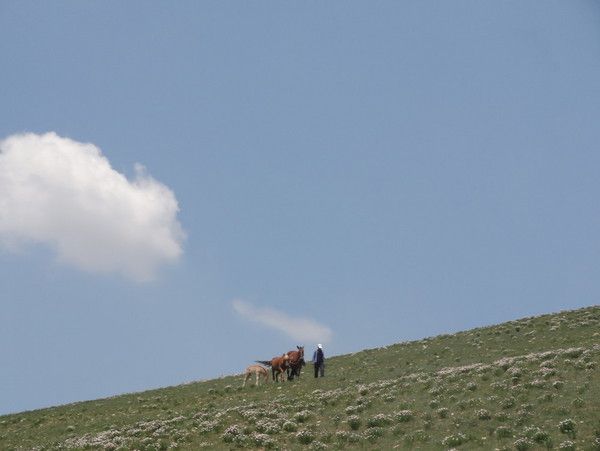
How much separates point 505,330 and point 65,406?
30.8 metres

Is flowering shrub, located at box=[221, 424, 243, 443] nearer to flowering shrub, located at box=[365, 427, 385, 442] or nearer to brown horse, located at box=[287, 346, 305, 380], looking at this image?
flowering shrub, located at box=[365, 427, 385, 442]

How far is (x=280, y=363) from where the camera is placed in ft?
143

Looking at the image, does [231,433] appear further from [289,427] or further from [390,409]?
[390,409]

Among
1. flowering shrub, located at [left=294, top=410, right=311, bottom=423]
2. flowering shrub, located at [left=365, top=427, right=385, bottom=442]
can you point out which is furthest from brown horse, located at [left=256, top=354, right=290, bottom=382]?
flowering shrub, located at [left=365, top=427, right=385, bottom=442]

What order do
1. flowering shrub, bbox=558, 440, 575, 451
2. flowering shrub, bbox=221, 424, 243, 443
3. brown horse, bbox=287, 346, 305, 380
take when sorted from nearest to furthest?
flowering shrub, bbox=558, 440, 575, 451
flowering shrub, bbox=221, 424, 243, 443
brown horse, bbox=287, 346, 305, 380

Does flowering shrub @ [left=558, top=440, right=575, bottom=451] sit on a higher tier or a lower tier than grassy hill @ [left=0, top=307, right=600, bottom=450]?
lower

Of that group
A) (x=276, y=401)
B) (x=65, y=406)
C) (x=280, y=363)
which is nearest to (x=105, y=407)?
(x=65, y=406)

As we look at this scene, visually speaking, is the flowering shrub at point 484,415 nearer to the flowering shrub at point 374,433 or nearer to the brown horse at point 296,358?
the flowering shrub at point 374,433

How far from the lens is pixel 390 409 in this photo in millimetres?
29734

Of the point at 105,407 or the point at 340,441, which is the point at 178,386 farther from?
the point at 340,441

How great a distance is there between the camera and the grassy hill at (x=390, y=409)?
2500cm

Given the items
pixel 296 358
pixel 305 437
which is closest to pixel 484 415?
pixel 305 437

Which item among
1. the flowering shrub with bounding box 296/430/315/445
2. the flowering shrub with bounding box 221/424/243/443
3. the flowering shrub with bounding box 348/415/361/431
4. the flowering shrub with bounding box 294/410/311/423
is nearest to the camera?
the flowering shrub with bounding box 296/430/315/445

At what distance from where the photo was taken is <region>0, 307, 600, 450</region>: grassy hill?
82.0 ft
